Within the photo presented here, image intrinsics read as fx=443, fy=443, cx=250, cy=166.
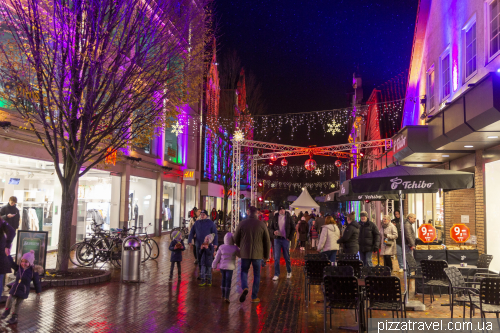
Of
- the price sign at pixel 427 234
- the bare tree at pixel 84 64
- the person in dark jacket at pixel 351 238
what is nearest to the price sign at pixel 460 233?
the price sign at pixel 427 234

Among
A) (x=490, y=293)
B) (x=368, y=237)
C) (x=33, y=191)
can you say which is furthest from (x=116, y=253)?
(x=490, y=293)

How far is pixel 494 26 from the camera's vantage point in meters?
10.2

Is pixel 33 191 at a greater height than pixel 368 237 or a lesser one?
greater

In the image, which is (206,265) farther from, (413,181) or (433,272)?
(413,181)

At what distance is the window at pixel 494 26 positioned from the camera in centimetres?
1005

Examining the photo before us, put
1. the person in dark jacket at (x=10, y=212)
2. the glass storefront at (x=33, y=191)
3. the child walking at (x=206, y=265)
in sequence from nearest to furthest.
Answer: the child walking at (x=206, y=265)
the person in dark jacket at (x=10, y=212)
the glass storefront at (x=33, y=191)

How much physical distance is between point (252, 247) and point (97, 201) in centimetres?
1436

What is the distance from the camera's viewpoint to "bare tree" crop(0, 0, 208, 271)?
10.4m

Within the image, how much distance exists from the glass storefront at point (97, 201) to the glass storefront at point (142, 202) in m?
1.64

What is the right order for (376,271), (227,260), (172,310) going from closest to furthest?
(172,310), (376,271), (227,260)

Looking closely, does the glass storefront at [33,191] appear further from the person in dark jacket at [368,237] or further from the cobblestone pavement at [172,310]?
the person in dark jacket at [368,237]

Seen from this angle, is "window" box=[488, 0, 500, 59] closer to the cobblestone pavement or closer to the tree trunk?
the cobblestone pavement

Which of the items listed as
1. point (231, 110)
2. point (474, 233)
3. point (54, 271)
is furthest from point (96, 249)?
point (231, 110)

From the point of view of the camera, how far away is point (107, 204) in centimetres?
2197
